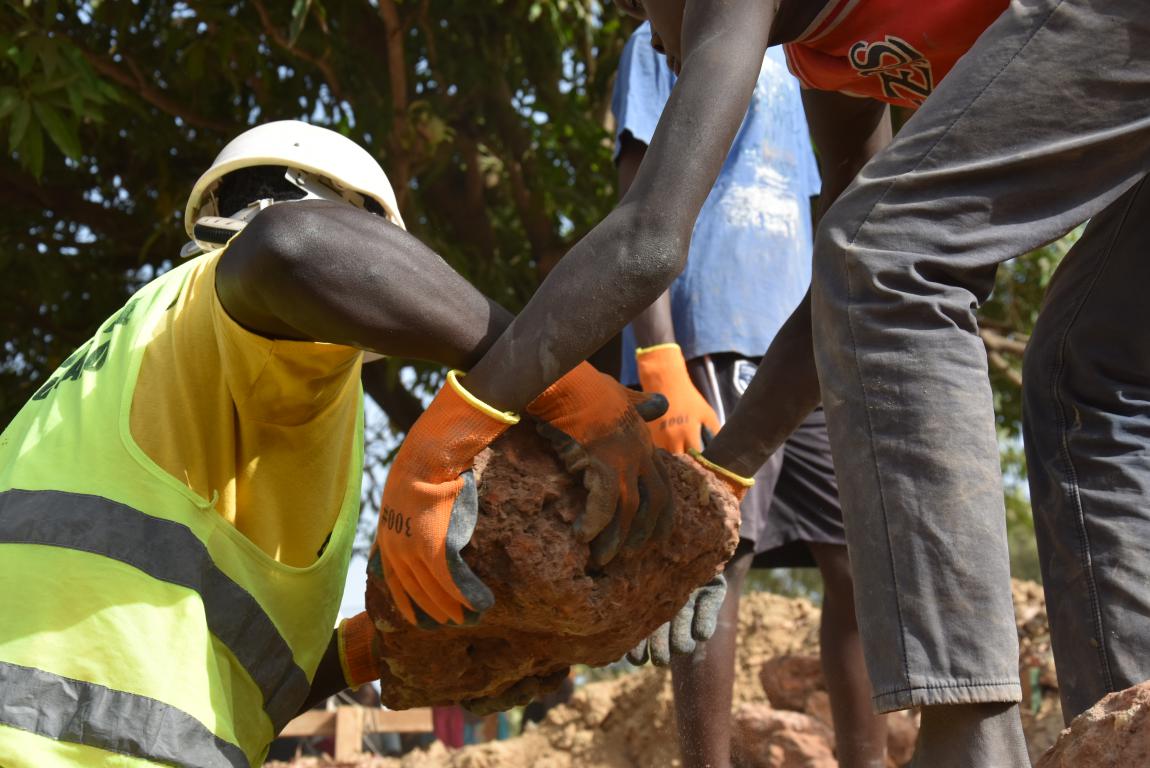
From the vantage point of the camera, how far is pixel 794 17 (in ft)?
6.56

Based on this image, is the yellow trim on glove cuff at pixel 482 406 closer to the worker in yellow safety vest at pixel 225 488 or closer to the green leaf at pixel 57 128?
the worker in yellow safety vest at pixel 225 488

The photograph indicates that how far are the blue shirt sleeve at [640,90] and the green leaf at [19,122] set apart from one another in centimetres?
223

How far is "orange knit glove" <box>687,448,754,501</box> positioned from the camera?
233 centimetres

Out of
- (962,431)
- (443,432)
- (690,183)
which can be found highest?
(690,183)

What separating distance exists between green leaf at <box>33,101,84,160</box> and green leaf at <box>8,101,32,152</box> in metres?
0.04

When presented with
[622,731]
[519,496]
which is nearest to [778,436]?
[519,496]

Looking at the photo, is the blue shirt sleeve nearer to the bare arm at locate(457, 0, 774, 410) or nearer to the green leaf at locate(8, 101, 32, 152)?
the bare arm at locate(457, 0, 774, 410)

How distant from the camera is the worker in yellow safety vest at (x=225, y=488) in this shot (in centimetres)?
189

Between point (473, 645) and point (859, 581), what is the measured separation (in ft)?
3.16

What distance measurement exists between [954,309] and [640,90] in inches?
78.0

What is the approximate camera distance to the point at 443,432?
188cm

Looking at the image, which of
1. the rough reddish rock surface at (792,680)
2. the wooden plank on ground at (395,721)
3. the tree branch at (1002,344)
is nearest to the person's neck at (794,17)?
the rough reddish rock surface at (792,680)

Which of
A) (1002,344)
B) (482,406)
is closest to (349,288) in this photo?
(482,406)

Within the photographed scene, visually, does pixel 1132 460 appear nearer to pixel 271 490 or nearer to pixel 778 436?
pixel 778 436
